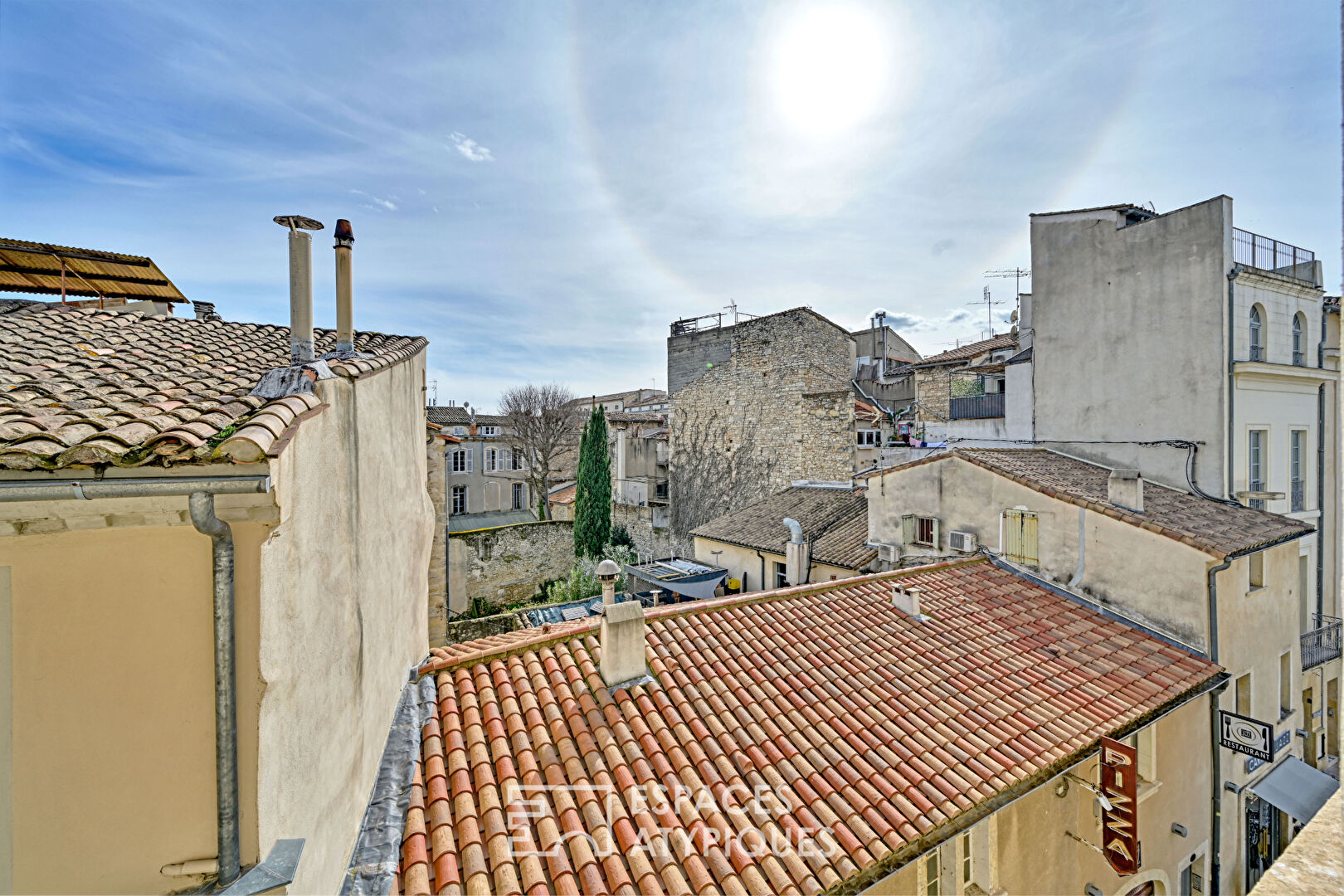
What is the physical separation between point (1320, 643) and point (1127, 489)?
7683 millimetres

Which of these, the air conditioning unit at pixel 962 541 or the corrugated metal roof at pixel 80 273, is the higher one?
the corrugated metal roof at pixel 80 273

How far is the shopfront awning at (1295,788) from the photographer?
8.16 meters

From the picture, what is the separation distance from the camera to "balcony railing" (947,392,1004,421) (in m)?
14.7

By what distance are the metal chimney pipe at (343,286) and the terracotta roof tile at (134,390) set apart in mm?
278

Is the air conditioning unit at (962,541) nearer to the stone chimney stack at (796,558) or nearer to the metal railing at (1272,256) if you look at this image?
the stone chimney stack at (796,558)

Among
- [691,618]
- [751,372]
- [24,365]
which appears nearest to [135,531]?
[24,365]

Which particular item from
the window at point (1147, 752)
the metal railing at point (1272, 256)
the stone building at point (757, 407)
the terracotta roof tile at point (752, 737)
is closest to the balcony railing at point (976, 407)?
the stone building at point (757, 407)

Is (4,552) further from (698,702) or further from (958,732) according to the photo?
(958,732)

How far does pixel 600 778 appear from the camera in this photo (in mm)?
4250

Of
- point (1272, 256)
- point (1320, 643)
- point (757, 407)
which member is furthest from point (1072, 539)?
point (757, 407)

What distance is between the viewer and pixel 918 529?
35.6ft

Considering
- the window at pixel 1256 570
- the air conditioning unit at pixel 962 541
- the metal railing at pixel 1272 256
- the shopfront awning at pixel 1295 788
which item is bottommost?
the shopfront awning at pixel 1295 788

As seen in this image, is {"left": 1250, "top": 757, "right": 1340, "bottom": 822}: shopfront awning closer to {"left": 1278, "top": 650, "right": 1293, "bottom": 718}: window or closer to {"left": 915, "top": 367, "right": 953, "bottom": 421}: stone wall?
{"left": 1278, "top": 650, "right": 1293, "bottom": 718}: window

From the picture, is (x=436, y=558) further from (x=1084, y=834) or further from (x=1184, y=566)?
(x=1184, y=566)
